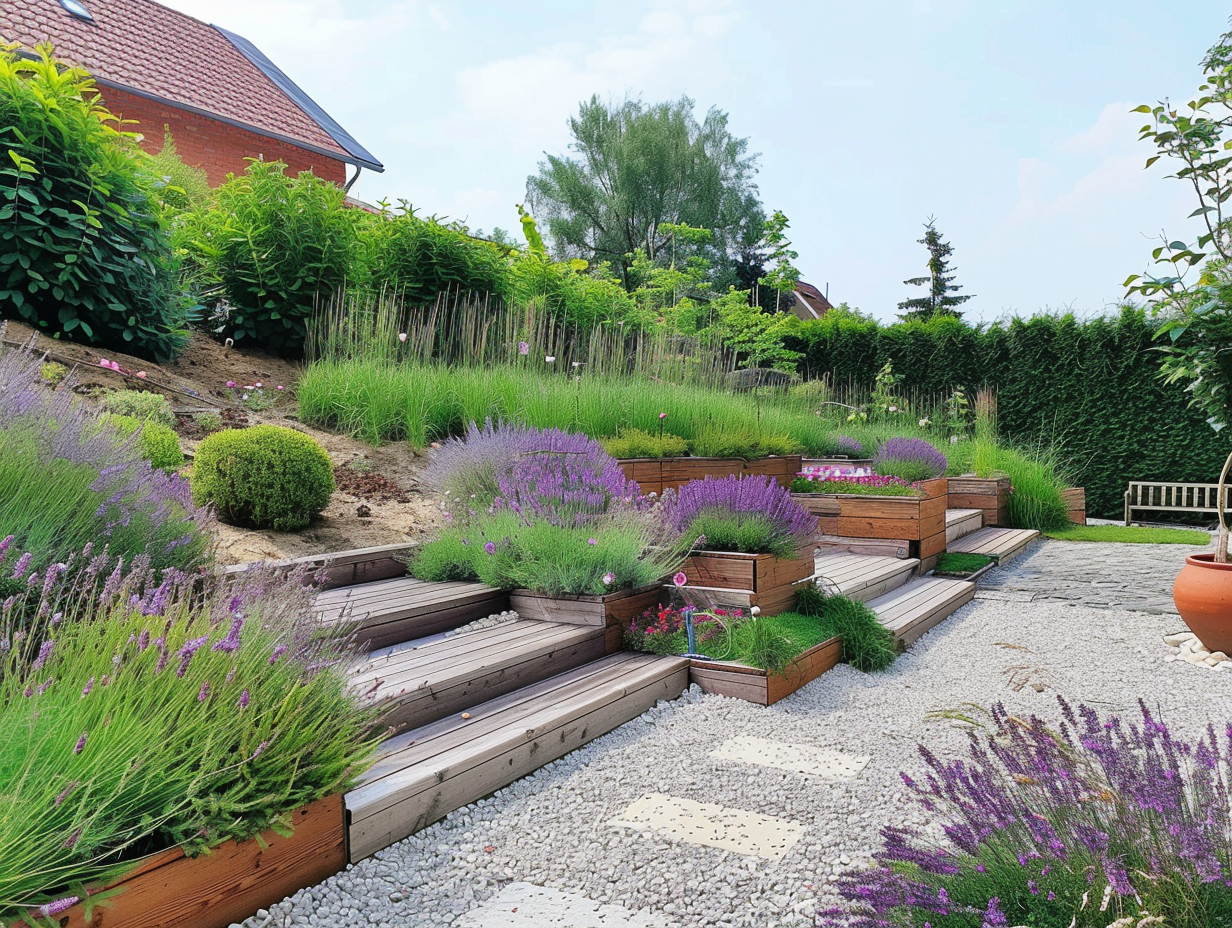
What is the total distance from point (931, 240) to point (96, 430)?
1267 inches

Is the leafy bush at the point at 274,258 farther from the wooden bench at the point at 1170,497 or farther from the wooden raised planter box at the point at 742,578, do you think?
the wooden bench at the point at 1170,497

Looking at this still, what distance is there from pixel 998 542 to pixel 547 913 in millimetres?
6376

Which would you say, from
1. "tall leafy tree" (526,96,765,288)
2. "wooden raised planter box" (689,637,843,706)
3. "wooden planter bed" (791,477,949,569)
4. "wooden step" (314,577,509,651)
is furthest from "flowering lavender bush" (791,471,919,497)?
"tall leafy tree" (526,96,765,288)

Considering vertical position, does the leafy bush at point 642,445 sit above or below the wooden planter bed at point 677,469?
above

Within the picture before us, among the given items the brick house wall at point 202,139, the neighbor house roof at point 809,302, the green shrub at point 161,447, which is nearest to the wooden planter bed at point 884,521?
the green shrub at point 161,447

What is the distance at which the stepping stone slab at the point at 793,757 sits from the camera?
7.90 feet

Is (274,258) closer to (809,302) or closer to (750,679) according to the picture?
(750,679)

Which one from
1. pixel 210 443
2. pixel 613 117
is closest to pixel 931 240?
pixel 613 117

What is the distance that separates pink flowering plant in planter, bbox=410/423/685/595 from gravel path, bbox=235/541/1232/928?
0.68 meters

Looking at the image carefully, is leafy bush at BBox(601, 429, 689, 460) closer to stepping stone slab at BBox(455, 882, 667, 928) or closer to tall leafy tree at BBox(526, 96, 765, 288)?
stepping stone slab at BBox(455, 882, 667, 928)

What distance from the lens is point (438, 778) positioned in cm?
197

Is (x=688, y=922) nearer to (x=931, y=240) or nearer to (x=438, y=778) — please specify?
(x=438, y=778)

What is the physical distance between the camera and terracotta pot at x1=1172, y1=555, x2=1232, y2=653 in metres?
3.63

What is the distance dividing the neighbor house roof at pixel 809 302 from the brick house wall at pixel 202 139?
20.8 metres
